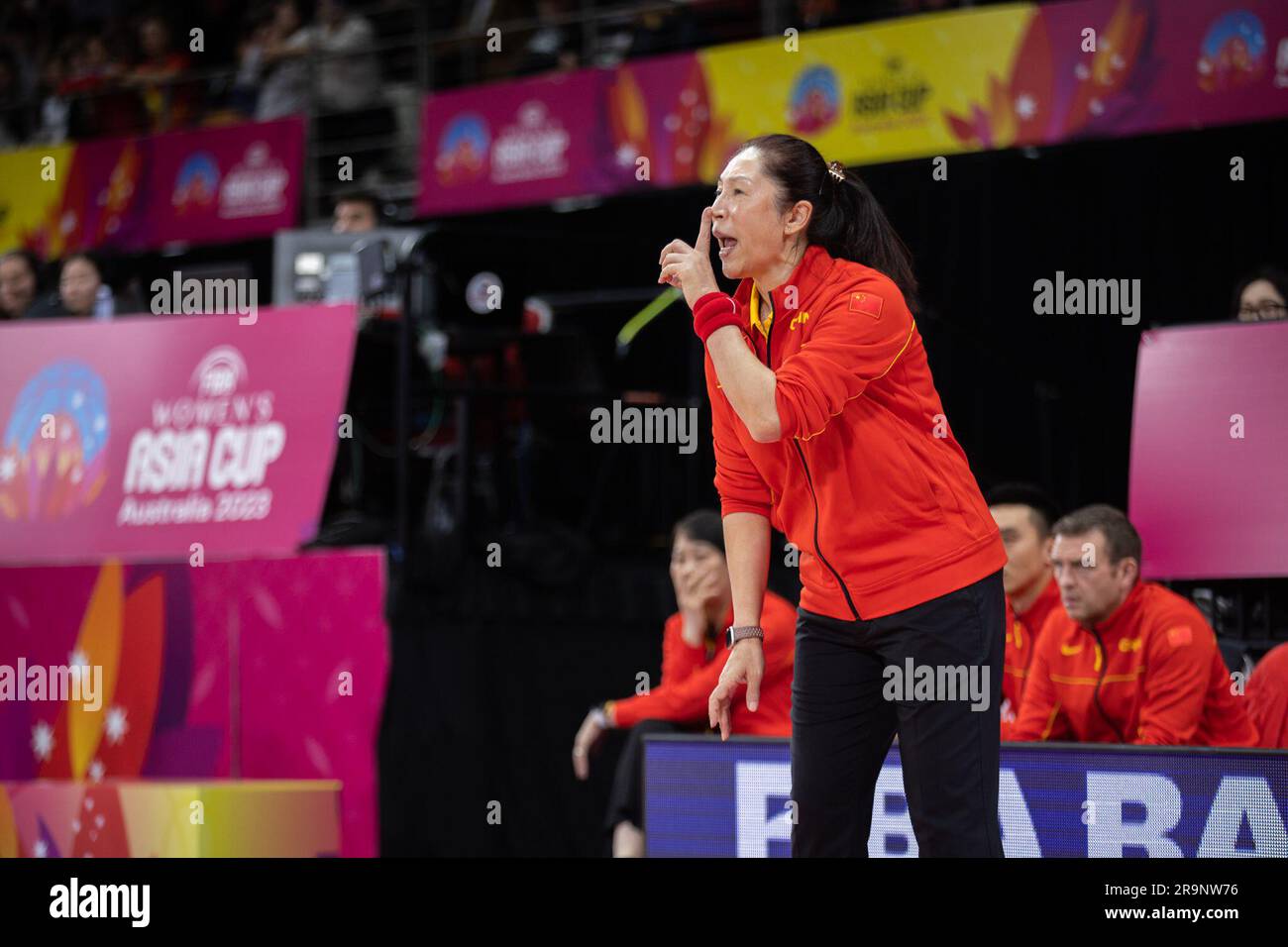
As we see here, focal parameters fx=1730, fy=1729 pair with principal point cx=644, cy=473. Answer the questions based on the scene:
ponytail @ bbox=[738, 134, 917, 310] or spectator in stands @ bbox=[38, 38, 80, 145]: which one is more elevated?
spectator in stands @ bbox=[38, 38, 80, 145]

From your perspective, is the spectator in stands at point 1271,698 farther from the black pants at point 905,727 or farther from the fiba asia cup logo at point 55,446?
the fiba asia cup logo at point 55,446

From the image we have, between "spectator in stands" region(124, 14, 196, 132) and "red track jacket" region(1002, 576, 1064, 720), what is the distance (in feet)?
26.8

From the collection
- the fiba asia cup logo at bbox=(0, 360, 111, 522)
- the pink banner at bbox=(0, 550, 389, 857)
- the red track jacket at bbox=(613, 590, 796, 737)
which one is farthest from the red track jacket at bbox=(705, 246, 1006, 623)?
the fiba asia cup logo at bbox=(0, 360, 111, 522)

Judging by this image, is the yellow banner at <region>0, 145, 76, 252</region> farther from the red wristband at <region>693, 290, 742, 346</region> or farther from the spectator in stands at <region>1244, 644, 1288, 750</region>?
the red wristband at <region>693, 290, 742, 346</region>

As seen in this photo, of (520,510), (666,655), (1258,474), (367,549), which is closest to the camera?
(1258,474)

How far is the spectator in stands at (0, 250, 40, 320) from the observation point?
8023 mm

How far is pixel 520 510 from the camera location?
759cm

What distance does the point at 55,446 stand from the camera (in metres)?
6.77

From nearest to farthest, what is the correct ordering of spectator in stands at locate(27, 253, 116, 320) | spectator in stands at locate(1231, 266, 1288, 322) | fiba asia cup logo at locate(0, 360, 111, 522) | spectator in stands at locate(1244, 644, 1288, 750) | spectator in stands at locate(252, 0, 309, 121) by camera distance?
spectator in stands at locate(1244, 644, 1288, 750)
spectator in stands at locate(1231, 266, 1288, 322)
fiba asia cup logo at locate(0, 360, 111, 522)
spectator in stands at locate(27, 253, 116, 320)
spectator in stands at locate(252, 0, 309, 121)

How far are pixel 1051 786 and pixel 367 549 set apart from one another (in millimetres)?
2827

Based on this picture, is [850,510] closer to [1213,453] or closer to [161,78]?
[1213,453]
